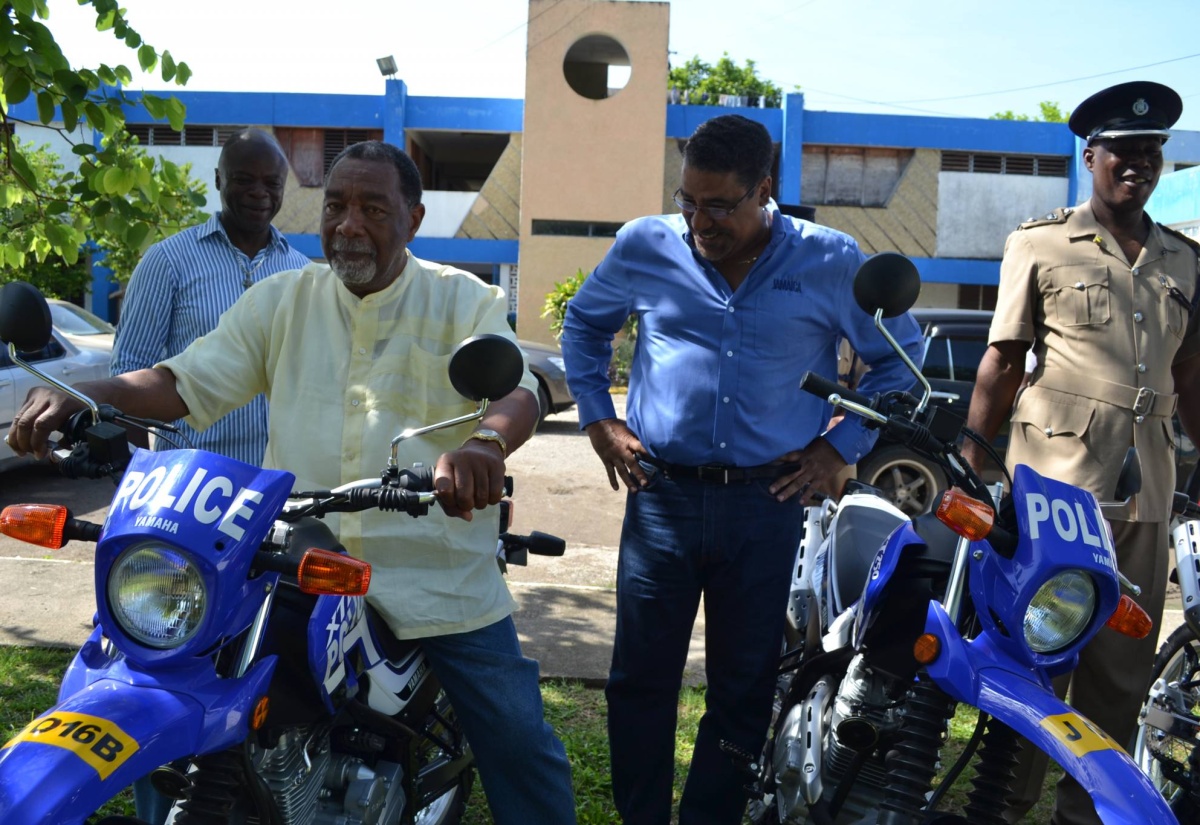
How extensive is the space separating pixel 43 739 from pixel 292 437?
102 cm

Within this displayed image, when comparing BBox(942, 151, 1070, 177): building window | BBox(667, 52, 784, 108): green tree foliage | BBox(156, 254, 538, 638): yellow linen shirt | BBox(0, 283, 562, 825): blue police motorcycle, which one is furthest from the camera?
BBox(667, 52, 784, 108): green tree foliage

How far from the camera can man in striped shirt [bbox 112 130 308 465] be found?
3623 mm

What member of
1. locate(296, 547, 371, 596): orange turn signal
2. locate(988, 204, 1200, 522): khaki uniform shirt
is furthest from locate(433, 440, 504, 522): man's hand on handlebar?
locate(988, 204, 1200, 522): khaki uniform shirt

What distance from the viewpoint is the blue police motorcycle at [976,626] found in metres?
2.19

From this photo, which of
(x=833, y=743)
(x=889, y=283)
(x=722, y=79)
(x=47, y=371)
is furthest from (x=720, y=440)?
(x=722, y=79)

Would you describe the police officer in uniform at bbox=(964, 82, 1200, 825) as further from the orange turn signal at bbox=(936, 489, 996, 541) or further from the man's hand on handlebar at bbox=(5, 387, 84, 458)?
the man's hand on handlebar at bbox=(5, 387, 84, 458)

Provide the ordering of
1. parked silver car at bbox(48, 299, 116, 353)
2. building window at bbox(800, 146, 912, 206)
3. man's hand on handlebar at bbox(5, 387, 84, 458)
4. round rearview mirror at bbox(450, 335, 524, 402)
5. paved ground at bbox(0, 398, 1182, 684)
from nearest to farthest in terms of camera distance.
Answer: round rearview mirror at bbox(450, 335, 524, 402) → man's hand on handlebar at bbox(5, 387, 84, 458) → paved ground at bbox(0, 398, 1182, 684) → parked silver car at bbox(48, 299, 116, 353) → building window at bbox(800, 146, 912, 206)

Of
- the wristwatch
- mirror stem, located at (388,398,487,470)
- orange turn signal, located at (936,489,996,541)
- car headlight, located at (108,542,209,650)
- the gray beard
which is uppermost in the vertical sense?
the gray beard

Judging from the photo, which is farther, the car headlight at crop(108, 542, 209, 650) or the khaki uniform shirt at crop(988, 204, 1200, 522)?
the khaki uniform shirt at crop(988, 204, 1200, 522)

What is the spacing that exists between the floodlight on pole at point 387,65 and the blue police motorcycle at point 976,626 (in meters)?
26.0

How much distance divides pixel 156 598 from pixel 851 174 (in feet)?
89.8

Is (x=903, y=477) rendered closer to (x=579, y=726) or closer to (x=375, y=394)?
(x=579, y=726)

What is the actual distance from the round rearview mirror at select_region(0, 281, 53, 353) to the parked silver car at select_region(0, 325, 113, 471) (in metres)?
6.69

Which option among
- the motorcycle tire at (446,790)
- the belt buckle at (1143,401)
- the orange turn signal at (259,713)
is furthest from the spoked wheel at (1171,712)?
the orange turn signal at (259,713)
